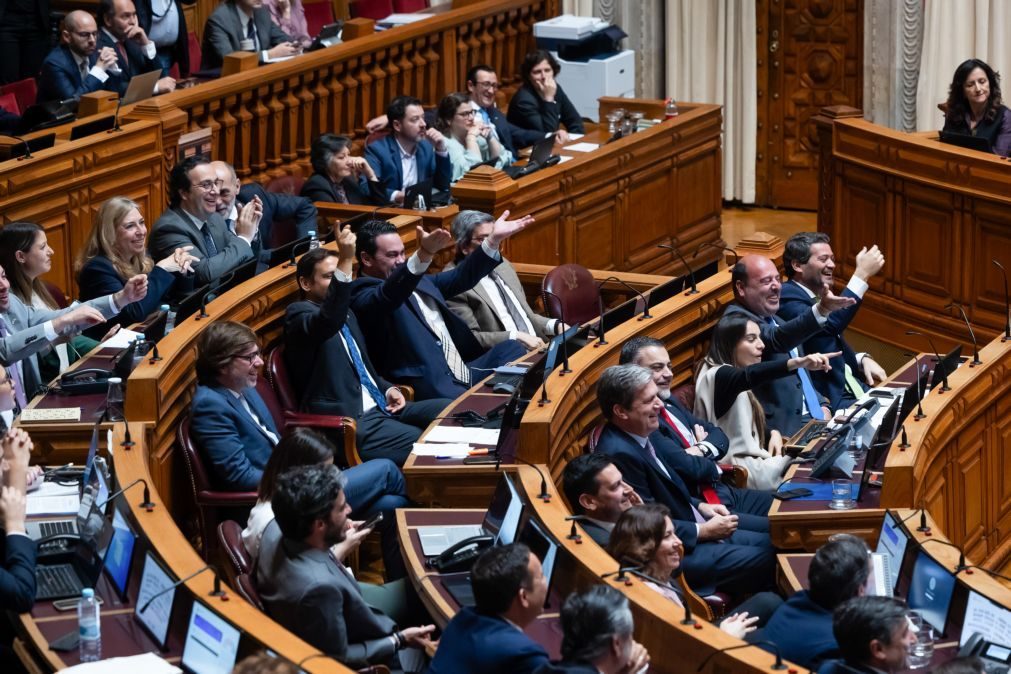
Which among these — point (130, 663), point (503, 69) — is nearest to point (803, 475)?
point (130, 663)

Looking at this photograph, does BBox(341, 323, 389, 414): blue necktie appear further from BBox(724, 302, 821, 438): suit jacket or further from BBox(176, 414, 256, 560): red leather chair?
BBox(724, 302, 821, 438): suit jacket

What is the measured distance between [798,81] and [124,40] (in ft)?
15.3

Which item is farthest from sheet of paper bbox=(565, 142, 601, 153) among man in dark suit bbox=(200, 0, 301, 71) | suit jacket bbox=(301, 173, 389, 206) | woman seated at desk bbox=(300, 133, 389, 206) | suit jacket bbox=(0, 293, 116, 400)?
suit jacket bbox=(0, 293, 116, 400)

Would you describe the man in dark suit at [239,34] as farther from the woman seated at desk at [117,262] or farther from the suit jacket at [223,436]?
the suit jacket at [223,436]

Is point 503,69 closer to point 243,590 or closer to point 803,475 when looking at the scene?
point 803,475

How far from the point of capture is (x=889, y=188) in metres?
8.37

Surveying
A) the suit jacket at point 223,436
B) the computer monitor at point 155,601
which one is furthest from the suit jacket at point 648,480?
the computer monitor at point 155,601

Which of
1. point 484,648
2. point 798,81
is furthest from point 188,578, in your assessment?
point 798,81

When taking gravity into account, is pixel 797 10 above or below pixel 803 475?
above

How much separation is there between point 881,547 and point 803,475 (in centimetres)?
70

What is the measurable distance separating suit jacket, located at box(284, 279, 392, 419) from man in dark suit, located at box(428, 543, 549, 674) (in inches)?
85.4

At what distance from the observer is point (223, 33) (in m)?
8.95

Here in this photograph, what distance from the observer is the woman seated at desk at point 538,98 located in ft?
31.9

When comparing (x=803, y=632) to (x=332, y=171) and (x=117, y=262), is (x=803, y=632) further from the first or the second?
(x=332, y=171)
